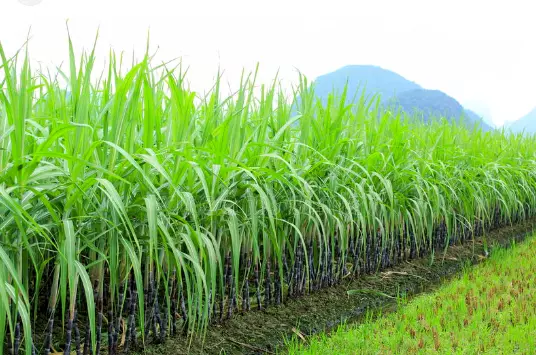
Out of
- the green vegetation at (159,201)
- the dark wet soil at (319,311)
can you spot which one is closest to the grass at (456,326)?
the dark wet soil at (319,311)

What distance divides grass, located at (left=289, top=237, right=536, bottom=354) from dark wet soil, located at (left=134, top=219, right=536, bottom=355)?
9cm

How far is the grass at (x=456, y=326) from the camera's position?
221 cm

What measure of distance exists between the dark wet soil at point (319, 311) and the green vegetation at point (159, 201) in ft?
0.20

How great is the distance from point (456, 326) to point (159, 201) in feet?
5.09

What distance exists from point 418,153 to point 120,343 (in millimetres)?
2425

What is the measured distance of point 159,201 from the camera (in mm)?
1787

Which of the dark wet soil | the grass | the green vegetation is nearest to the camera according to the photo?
the green vegetation

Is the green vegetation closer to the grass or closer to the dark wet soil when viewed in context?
the dark wet soil

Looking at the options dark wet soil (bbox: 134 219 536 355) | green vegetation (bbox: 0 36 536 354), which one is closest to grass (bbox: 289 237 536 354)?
dark wet soil (bbox: 134 219 536 355)

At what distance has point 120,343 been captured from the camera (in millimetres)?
1859

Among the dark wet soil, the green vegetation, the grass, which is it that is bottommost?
the grass

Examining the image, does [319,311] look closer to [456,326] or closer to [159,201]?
[456,326]

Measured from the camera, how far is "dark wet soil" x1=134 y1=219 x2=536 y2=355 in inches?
79.0

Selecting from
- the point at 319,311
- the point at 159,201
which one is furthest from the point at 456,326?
the point at 159,201
